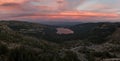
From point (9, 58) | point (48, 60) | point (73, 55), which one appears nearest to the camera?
point (48, 60)

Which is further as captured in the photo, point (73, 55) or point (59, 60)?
point (73, 55)

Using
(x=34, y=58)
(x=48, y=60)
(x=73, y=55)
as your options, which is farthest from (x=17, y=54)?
(x=73, y=55)

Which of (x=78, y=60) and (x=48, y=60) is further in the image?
(x=78, y=60)

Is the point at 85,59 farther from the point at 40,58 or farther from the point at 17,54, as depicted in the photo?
the point at 17,54

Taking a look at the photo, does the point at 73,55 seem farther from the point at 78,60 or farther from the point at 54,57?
the point at 54,57

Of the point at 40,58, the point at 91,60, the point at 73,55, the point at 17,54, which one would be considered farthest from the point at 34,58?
the point at 91,60

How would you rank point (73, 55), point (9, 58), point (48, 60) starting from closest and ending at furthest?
1. point (48, 60)
2. point (9, 58)
3. point (73, 55)

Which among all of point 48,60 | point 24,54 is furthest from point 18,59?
point 48,60
